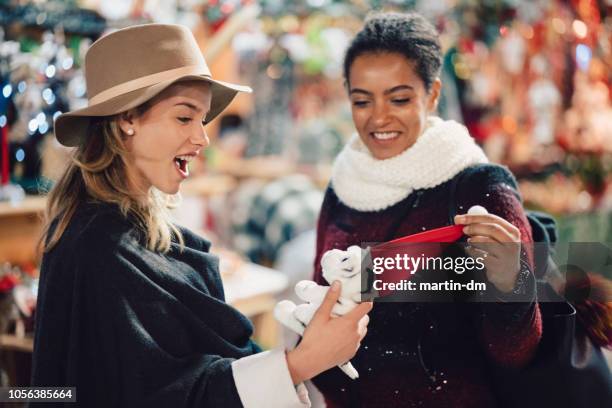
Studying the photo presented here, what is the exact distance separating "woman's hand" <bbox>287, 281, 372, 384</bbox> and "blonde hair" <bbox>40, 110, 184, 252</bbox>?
340mm

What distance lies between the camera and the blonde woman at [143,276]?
1104 millimetres

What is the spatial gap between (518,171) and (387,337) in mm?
2875

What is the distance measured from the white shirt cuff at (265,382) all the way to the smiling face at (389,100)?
1.88ft

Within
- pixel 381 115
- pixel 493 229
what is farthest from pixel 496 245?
pixel 381 115

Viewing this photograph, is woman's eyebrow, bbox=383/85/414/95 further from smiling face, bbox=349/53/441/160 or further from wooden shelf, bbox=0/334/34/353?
wooden shelf, bbox=0/334/34/353

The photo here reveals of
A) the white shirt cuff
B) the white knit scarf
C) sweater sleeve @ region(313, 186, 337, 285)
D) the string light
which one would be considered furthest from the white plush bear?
the string light

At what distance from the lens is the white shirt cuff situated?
109 cm

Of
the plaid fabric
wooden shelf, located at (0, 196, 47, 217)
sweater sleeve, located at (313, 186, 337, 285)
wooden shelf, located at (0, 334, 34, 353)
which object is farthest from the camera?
the plaid fabric

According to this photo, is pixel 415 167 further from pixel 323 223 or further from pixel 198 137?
pixel 198 137

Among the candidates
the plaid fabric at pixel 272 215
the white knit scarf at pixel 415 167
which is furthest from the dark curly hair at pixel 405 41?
the plaid fabric at pixel 272 215

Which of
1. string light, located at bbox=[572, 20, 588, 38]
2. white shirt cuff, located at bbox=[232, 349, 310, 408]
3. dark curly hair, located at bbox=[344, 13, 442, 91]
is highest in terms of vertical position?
string light, located at bbox=[572, 20, 588, 38]

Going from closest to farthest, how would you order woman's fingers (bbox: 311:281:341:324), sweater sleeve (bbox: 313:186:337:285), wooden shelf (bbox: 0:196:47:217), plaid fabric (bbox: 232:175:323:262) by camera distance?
woman's fingers (bbox: 311:281:341:324)
sweater sleeve (bbox: 313:186:337:285)
wooden shelf (bbox: 0:196:47:217)
plaid fabric (bbox: 232:175:323:262)

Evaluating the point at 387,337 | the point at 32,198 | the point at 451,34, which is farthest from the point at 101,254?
the point at 451,34

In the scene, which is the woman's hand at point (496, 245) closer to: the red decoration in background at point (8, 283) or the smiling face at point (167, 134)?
the smiling face at point (167, 134)
